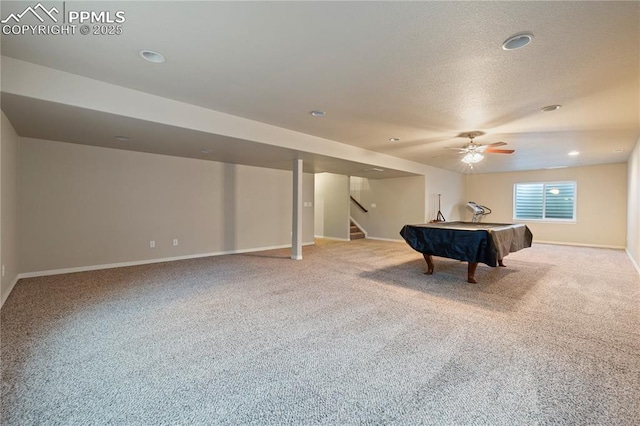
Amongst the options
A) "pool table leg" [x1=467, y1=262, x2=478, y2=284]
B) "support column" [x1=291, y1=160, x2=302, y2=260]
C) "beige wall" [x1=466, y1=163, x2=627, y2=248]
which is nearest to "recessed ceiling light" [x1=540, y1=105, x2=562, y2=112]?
"pool table leg" [x1=467, y1=262, x2=478, y2=284]

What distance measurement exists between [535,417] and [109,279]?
5.17 meters

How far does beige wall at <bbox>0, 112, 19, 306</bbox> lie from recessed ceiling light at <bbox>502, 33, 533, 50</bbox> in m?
5.07

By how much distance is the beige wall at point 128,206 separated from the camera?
4371 millimetres

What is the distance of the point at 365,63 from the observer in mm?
2578

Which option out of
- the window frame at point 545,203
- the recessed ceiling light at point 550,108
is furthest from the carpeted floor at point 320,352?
the window frame at point 545,203

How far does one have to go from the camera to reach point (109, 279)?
422 cm

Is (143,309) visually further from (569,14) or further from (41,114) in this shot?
(569,14)

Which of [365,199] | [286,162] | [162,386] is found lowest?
[162,386]

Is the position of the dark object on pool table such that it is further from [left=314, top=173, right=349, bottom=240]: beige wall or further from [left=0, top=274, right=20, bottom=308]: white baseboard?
[left=0, top=274, right=20, bottom=308]: white baseboard

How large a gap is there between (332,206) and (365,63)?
6.89m

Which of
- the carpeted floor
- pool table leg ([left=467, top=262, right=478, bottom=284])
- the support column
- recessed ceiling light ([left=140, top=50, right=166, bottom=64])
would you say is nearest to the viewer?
the carpeted floor

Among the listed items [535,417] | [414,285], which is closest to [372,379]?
[535,417]

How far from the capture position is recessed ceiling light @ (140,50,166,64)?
2.43 meters

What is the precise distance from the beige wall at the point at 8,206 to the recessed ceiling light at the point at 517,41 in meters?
5.07
